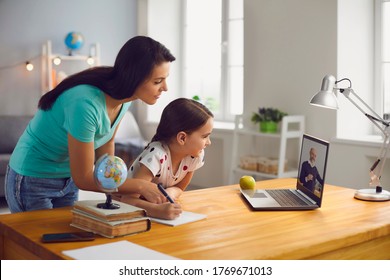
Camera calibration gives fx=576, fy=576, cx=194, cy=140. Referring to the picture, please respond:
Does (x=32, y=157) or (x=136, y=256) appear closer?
(x=136, y=256)

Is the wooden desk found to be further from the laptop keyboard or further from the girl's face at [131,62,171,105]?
the girl's face at [131,62,171,105]

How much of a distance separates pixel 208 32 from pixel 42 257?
4961 millimetres

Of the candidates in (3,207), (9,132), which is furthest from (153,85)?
(9,132)

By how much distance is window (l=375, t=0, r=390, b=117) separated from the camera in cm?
452

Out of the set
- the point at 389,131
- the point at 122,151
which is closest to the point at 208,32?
the point at 122,151

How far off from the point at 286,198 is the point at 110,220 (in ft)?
2.70

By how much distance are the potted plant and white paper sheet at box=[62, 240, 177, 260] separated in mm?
3376

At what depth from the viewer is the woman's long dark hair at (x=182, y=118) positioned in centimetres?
223

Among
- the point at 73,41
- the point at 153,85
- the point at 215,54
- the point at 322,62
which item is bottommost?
the point at 153,85

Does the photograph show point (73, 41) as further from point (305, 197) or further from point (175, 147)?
point (305, 197)

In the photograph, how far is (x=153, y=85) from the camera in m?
1.99
